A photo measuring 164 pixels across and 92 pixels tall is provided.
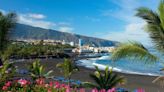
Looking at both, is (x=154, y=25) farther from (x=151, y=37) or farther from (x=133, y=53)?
(x=133, y=53)

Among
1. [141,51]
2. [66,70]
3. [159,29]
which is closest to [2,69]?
[141,51]

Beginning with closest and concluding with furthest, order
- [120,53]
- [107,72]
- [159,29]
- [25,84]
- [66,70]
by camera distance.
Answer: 1. [25,84]
2. [120,53]
3. [159,29]
4. [107,72]
5. [66,70]

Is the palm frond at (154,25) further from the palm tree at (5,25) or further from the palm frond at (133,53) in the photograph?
the palm tree at (5,25)

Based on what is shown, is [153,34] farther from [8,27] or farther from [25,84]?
[8,27]

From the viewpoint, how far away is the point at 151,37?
408 inches

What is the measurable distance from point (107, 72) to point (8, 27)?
952cm

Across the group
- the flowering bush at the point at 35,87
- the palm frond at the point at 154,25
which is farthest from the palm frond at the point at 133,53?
the flowering bush at the point at 35,87

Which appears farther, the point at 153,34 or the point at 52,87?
the point at 153,34

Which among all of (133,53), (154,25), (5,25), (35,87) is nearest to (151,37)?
(154,25)

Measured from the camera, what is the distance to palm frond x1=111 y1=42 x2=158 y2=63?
357 inches

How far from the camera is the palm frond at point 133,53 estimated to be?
9.07m

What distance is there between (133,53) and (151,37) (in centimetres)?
129

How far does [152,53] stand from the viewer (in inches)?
396

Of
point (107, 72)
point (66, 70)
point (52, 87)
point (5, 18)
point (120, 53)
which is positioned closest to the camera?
point (52, 87)
